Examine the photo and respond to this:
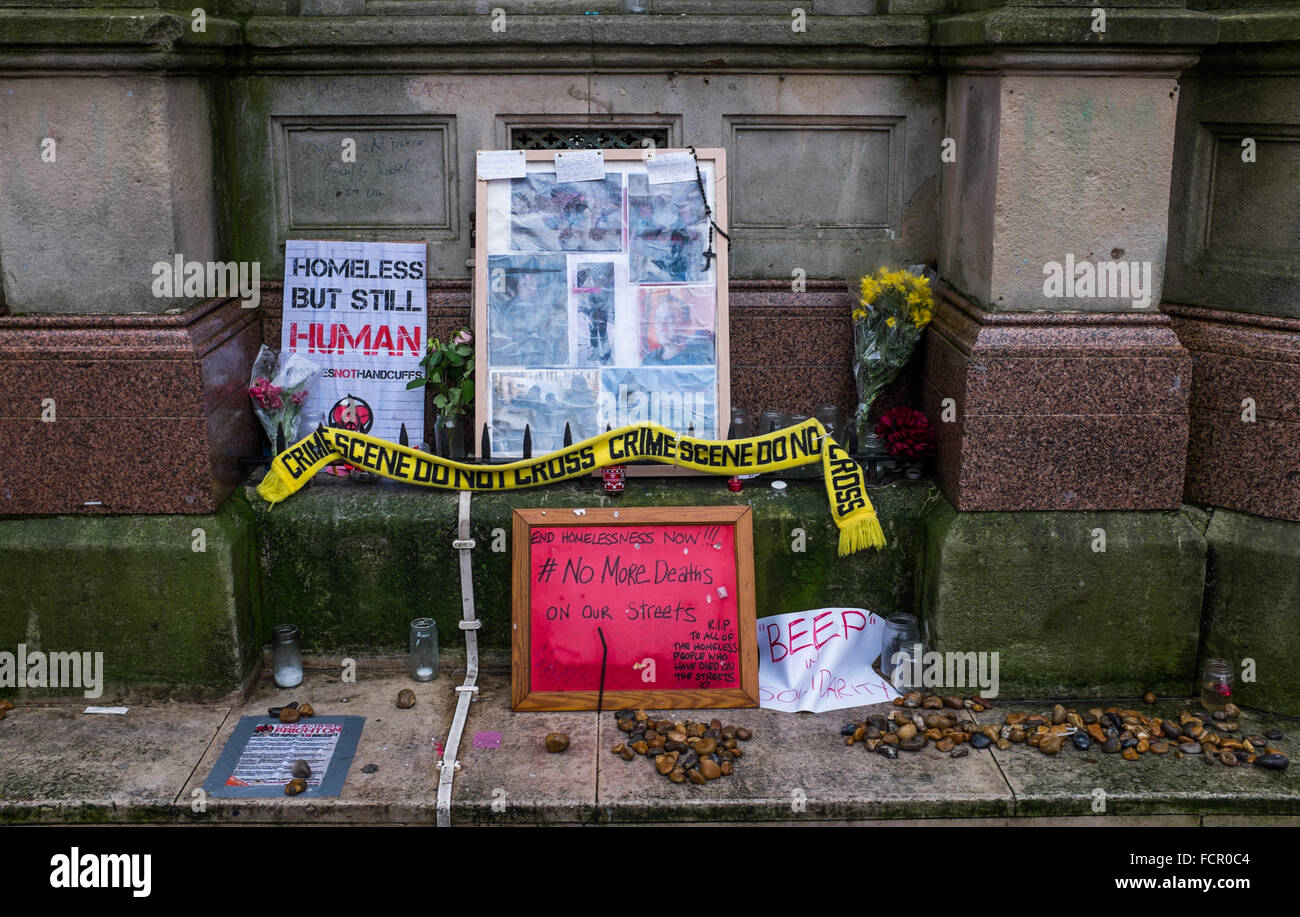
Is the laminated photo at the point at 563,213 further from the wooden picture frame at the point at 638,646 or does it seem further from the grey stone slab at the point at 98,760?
the grey stone slab at the point at 98,760

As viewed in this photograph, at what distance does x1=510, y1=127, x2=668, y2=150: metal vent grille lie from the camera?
6.06m

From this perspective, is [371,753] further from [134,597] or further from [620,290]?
[620,290]

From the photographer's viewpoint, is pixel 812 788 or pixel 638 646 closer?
pixel 812 788

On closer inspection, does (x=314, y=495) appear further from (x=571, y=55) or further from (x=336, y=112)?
(x=571, y=55)

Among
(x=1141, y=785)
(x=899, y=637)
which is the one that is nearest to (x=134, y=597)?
(x=899, y=637)

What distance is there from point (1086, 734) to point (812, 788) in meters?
1.24

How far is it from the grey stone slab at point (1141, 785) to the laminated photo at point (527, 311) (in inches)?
107

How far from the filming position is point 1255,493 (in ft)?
17.7

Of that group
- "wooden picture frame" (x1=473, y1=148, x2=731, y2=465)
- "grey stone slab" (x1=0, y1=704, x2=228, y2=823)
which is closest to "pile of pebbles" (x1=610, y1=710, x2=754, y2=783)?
"wooden picture frame" (x1=473, y1=148, x2=731, y2=465)

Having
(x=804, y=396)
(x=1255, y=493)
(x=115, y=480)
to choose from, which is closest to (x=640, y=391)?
(x=804, y=396)

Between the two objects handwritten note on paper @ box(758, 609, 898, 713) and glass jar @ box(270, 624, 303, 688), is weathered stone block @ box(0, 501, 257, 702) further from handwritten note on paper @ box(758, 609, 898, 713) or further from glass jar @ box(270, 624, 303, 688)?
handwritten note on paper @ box(758, 609, 898, 713)

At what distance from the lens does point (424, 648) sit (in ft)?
18.5

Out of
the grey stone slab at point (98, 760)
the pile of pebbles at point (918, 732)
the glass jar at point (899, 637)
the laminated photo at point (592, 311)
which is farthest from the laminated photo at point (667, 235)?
the grey stone slab at point (98, 760)

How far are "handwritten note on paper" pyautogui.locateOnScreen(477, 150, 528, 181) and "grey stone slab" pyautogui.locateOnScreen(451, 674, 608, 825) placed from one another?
7.89 feet
